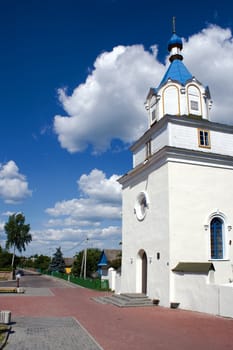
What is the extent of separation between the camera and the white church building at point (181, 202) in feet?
Result: 53.6

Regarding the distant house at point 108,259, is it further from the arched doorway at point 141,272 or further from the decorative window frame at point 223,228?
the decorative window frame at point 223,228

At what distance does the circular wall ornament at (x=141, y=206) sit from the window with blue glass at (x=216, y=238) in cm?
416

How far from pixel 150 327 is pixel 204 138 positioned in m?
11.4

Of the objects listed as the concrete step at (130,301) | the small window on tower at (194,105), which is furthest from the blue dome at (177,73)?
the concrete step at (130,301)

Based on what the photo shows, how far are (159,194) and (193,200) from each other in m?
1.82

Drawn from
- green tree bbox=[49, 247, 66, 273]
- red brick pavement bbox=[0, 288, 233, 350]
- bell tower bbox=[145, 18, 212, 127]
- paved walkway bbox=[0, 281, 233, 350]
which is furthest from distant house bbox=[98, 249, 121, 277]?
paved walkway bbox=[0, 281, 233, 350]

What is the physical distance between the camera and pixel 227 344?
28.7 feet

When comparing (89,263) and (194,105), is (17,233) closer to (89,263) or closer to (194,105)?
(89,263)

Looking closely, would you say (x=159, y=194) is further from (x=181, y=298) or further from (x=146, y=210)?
(x=181, y=298)

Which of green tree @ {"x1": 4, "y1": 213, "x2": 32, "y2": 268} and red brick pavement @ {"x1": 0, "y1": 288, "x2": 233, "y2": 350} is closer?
red brick pavement @ {"x1": 0, "y1": 288, "x2": 233, "y2": 350}

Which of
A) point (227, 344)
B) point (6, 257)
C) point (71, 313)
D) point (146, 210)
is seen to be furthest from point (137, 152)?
point (6, 257)

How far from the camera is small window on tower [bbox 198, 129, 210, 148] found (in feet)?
62.5

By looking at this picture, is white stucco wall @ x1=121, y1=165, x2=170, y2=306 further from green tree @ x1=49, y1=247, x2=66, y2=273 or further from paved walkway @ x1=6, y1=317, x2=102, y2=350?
green tree @ x1=49, y1=247, x2=66, y2=273

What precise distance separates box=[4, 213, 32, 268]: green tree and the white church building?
129 feet
